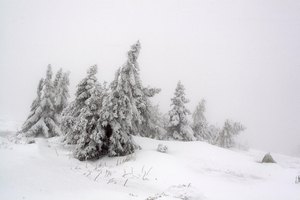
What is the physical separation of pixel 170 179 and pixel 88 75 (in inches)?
441

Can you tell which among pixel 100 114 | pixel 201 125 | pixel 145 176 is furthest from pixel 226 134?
pixel 145 176

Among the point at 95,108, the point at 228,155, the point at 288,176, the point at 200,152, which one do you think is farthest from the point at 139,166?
the point at 288,176

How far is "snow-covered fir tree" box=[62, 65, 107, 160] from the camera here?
1817 cm

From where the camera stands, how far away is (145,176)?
14.9 metres

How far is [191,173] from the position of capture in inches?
631

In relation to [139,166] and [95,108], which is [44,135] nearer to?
[95,108]

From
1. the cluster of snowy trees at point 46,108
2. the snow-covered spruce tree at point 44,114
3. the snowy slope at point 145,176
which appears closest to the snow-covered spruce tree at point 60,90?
the cluster of snowy trees at point 46,108

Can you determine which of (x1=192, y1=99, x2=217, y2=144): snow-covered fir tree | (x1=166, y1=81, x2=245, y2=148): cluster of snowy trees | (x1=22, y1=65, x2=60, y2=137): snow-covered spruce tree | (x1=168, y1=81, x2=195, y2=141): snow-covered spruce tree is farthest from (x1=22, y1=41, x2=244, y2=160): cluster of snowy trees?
(x1=192, y1=99, x2=217, y2=144): snow-covered fir tree

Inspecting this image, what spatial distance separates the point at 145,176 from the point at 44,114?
18.5 meters

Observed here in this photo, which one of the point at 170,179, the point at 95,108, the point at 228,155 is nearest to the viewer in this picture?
the point at 170,179

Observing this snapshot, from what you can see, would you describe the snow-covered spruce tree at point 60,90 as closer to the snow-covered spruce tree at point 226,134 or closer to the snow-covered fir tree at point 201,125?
the snow-covered fir tree at point 201,125

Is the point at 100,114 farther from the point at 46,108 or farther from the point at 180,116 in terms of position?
the point at 180,116

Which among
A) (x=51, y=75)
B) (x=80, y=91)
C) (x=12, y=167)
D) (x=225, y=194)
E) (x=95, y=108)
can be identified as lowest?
(x=225, y=194)

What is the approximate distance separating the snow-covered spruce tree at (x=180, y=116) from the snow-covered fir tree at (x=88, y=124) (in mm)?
12689
